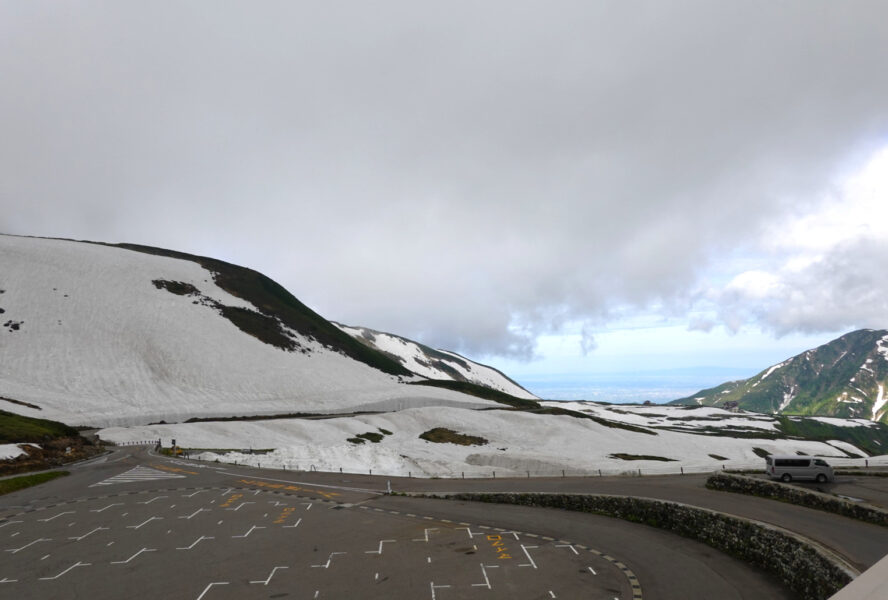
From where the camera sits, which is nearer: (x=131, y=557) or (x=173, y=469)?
(x=131, y=557)

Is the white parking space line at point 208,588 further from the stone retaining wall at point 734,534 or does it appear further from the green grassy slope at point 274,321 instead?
the green grassy slope at point 274,321

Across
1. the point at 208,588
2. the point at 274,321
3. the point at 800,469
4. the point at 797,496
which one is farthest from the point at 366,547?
the point at 274,321

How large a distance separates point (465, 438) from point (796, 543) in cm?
7021

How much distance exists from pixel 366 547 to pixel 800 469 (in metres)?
30.8

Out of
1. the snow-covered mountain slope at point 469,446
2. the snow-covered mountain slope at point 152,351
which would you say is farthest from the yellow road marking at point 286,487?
the snow-covered mountain slope at point 152,351

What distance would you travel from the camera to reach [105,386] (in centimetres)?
10838

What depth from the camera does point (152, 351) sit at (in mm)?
126688

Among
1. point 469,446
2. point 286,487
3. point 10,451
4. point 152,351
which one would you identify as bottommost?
point 286,487

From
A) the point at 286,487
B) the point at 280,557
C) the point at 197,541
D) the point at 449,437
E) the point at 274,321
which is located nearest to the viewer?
the point at 280,557

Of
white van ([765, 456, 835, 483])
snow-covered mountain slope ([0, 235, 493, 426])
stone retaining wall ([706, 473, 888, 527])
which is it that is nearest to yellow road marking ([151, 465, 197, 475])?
stone retaining wall ([706, 473, 888, 527])

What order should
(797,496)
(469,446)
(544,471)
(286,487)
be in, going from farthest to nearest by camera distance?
1. (469,446)
2. (544,471)
3. (286,487)
4. (797,496)

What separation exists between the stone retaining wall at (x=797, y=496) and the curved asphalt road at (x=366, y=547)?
0.87 m

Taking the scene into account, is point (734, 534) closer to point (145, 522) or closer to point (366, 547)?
point (366, 547)

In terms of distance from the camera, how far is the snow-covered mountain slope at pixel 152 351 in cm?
10462
